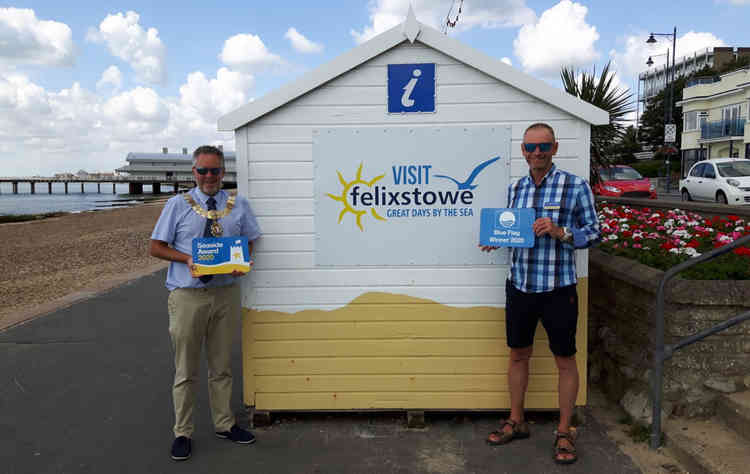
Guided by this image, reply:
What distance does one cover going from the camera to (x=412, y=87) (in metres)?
3.82

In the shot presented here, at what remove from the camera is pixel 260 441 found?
3.83m

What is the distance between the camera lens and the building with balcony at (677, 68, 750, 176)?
41219 millimetres

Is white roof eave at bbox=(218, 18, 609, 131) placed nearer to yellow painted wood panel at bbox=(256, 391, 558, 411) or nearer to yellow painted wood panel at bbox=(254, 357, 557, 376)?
yellow painted wood panel at bbox=(254, 357, 557, 376)

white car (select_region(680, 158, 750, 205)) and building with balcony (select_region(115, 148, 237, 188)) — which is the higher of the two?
building with balcony (select_region(115, 148, 237, 188))

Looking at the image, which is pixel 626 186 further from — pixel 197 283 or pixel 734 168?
pixel 197 283

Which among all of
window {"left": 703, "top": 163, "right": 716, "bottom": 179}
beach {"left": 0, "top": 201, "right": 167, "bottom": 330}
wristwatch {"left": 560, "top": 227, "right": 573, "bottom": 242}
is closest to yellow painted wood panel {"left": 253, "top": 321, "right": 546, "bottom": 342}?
wristwatch {"left": 560, "top": 227, "right": 573, "bottom": 242}

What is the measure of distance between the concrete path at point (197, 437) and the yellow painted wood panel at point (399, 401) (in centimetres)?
14

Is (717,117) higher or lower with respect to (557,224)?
higher

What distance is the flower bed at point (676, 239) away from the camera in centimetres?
399

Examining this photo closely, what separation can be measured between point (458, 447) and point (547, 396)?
77 centimetres

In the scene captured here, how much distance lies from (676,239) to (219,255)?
4.06 m

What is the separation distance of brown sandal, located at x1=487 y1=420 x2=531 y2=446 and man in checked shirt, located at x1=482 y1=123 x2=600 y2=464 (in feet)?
1.00

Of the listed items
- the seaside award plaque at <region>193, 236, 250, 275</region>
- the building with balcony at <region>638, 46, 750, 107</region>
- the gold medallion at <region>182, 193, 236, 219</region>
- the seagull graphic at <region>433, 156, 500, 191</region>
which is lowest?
the seaside award plaque at <region>193, 236, 250, 275</region>

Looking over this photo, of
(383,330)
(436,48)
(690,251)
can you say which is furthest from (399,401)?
(690,251)
